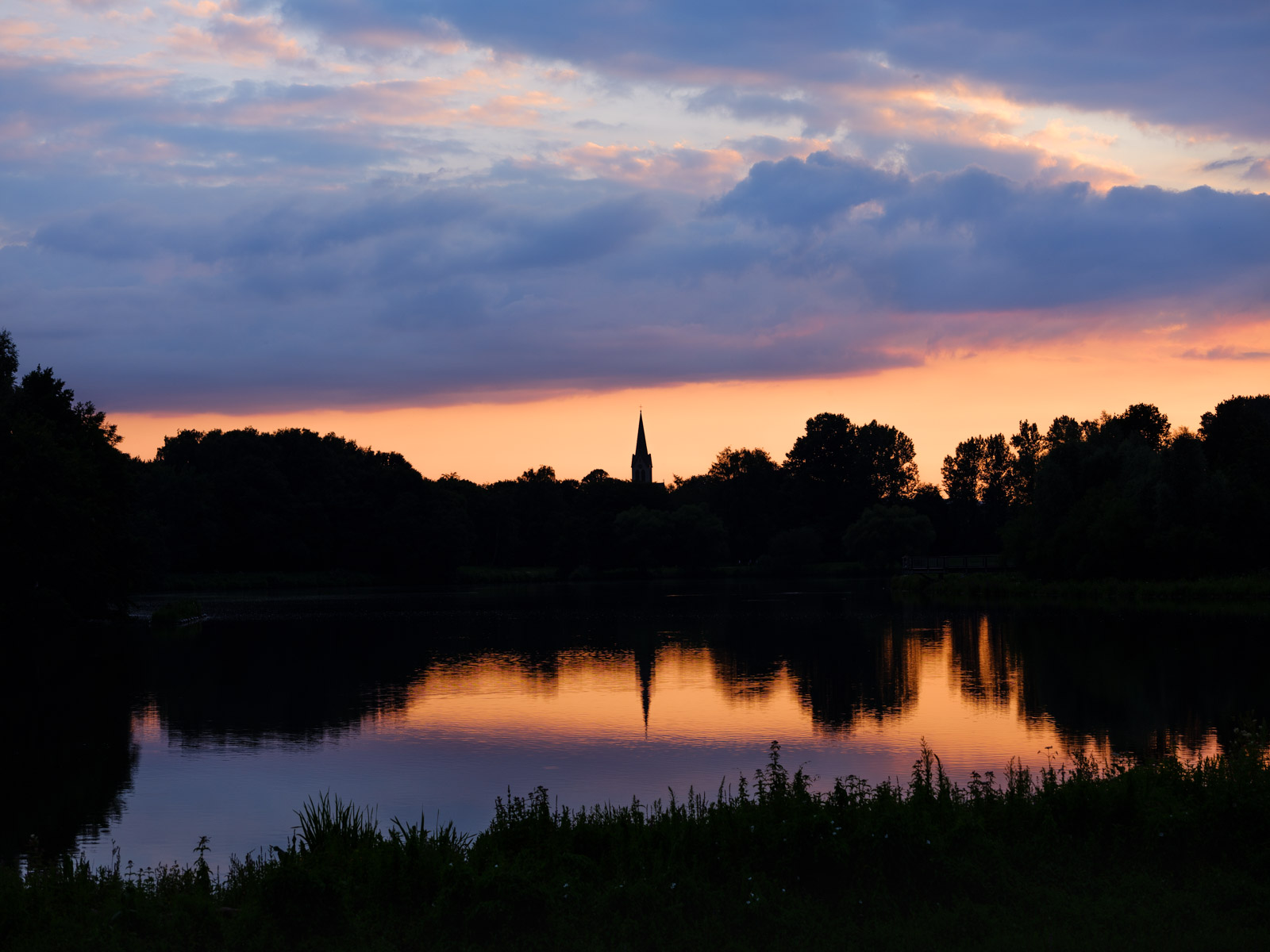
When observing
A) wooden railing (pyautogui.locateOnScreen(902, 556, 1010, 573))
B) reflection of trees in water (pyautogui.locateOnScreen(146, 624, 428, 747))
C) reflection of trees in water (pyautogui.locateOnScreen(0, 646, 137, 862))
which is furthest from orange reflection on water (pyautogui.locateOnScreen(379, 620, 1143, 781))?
wooden railing (pyautogui.locateOnScreen(902, 556, 1010, 573))

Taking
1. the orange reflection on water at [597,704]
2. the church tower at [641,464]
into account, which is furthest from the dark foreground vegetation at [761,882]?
the church tower at [641,464]

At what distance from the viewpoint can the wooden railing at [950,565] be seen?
8956 cm

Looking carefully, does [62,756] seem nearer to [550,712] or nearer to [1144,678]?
[550,712]

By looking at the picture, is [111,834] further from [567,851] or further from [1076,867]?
[1076,867]

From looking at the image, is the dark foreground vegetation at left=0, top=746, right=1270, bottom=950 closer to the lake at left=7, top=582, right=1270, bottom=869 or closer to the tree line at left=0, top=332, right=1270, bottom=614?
the lake at left=7, top=582, right=1270, bottom=869

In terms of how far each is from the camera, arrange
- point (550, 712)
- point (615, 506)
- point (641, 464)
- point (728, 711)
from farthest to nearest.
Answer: point (641, 464) → point (615, 506) → point (550, 712) → point (728, 711)

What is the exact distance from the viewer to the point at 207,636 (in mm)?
47750

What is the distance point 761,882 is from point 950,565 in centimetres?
8907

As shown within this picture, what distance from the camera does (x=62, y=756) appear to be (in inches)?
790

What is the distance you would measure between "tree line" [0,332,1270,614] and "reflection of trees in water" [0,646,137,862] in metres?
12.8

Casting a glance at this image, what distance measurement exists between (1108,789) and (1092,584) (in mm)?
54806

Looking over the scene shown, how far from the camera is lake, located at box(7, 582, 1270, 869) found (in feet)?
54.6

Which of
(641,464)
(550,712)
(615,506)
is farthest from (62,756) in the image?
(641,464)

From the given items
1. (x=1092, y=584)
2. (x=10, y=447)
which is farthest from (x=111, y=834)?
(x=1092, y=584)
